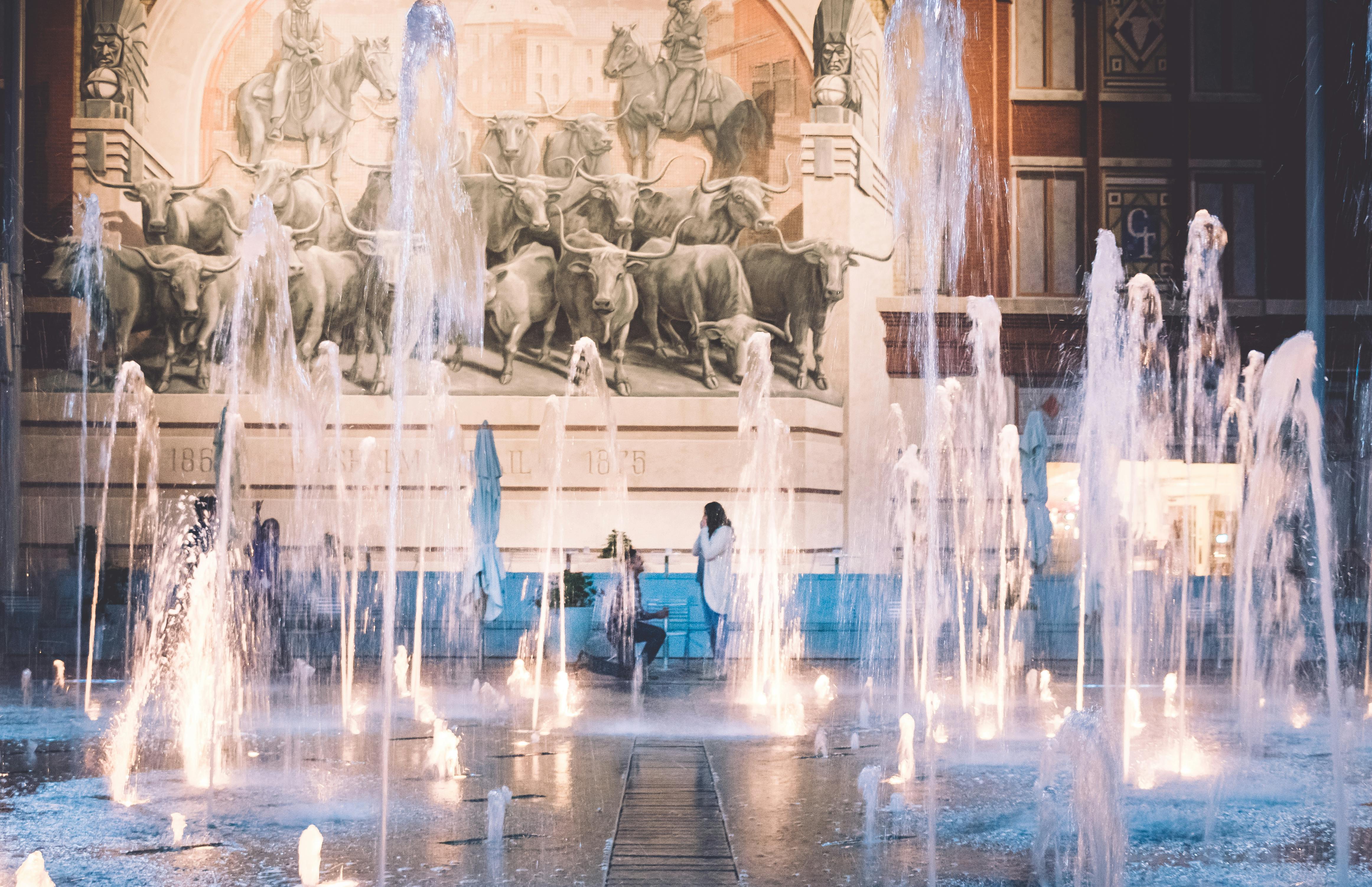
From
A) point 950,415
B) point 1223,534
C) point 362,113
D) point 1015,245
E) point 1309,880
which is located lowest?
point 1309,880

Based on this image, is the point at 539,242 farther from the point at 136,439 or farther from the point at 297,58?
the point at 136,439

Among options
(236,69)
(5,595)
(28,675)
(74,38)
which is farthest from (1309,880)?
(74,38)

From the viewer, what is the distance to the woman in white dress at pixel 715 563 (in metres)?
10.5

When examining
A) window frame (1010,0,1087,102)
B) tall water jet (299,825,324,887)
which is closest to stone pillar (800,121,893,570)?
window frame (1010,0,1087,102)

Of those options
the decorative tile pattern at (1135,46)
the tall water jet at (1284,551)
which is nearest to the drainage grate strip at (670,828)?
the tall water jet at (1284,551)

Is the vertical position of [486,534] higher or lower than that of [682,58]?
lower

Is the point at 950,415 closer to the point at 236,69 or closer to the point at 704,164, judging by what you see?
the point at 704,164

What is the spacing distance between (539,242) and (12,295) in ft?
26.2

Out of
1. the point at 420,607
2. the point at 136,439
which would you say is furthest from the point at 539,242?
the point at 420,607

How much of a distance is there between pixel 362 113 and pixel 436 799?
14855 mm

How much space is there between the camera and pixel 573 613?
38.5ft

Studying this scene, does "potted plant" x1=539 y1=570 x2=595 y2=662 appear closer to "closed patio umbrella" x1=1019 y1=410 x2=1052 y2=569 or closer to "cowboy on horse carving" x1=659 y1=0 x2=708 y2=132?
"closed patio umbrella" x1=1019 y1=410 x2=1052 y2=569

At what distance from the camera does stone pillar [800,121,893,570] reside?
18.0 meters

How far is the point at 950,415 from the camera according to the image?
19734 millimetres
